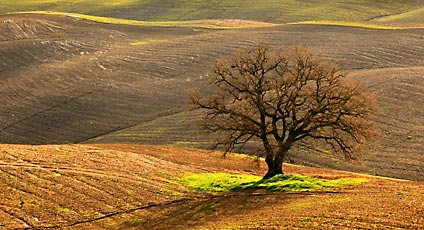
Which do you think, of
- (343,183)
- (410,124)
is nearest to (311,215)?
(343,183)

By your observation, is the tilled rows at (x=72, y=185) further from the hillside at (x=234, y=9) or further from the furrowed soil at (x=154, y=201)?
the hillside at (x=234, y=9)

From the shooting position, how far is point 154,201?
36531mm

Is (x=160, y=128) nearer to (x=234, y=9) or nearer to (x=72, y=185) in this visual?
(x=72, y=185)

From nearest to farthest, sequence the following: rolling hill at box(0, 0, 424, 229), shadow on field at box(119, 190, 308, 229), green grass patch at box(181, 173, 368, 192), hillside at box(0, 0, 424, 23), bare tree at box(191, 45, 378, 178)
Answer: shadow on field at box(119, 190, 308, 229) < rolling hill at box(0, 0, 424, 229) < green grass patch at box(181, 173, 368, 192) < bare tree at box(191, 45, 378, 178) < hillside at box(0, 0, 424, 23)

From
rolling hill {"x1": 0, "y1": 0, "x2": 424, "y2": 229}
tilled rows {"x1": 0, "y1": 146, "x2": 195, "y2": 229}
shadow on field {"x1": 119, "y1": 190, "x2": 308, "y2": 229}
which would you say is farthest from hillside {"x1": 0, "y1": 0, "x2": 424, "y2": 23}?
shadow on field {"x1": 119, "y1": 190, "x2": 308, "y2": 229}

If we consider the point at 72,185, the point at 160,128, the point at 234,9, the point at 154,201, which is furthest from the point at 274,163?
the point at 234,9

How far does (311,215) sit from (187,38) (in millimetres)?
72738

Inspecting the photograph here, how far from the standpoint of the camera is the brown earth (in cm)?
5859

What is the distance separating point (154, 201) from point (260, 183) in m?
6.39

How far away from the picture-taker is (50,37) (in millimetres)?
103500

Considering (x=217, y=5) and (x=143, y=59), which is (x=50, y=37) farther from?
(x=217, y=5)

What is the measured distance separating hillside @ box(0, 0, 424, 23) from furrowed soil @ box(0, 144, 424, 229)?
100 metres

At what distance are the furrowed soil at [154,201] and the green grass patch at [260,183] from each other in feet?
2.73

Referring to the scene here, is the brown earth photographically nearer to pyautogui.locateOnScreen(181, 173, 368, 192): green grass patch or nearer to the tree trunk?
pyautogui.locateOnScreen(181, 173, 368, 192): green grass patch
